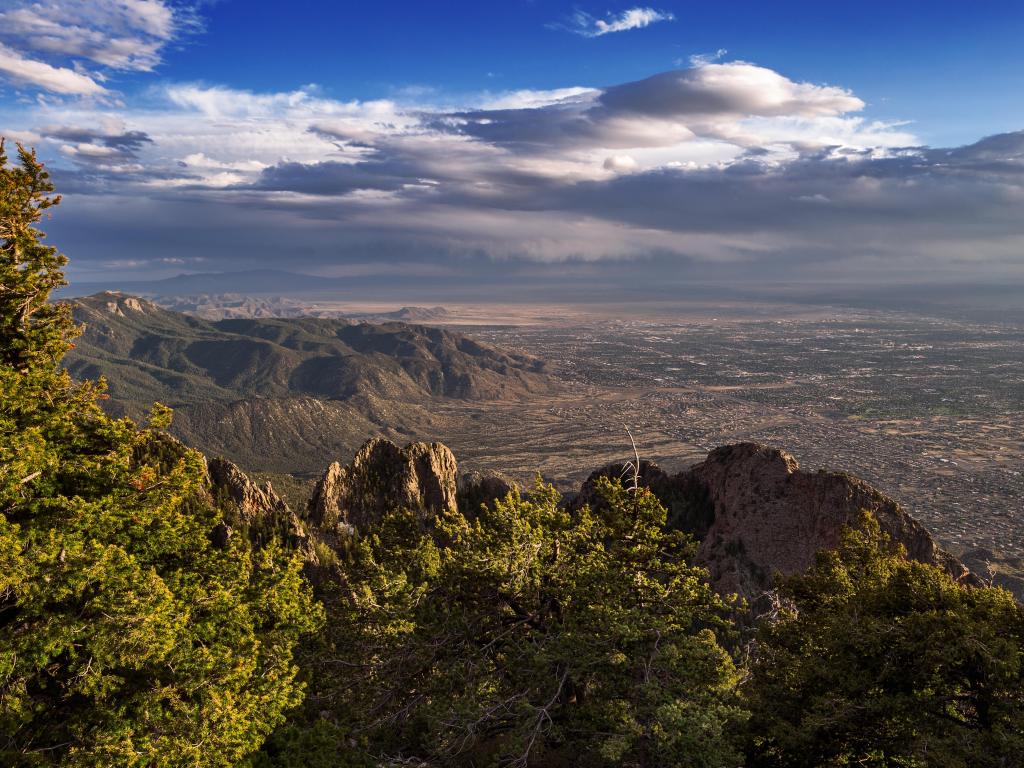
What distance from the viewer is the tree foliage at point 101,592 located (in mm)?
20984

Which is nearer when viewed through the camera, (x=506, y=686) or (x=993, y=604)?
(x=993, y=604)

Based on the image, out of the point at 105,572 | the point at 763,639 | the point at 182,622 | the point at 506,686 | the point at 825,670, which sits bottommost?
the point at 506,686

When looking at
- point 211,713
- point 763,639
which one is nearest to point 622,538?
point 763,639

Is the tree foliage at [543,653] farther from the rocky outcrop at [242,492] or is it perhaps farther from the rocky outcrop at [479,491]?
the rocky outcrop at [479,491]

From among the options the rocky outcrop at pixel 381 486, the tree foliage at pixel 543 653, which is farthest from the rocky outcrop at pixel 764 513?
the tree foliage at pixel 543 653

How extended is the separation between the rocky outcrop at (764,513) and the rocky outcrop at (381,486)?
132 feet

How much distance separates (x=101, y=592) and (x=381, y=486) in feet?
404

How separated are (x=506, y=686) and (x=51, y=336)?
25685 millimetres

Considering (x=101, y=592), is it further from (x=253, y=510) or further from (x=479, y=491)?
(x=479, y=491)

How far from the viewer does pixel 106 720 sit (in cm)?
2180

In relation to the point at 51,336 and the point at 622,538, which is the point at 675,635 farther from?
the point at 51,336

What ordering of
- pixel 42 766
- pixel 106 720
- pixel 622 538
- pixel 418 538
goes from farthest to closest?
pixel 418 538, pixel 622 538, pixel 106 720, pixel 42 766

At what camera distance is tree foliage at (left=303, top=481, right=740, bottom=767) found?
79.2 ft

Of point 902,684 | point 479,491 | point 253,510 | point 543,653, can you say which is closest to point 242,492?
point 253,510
